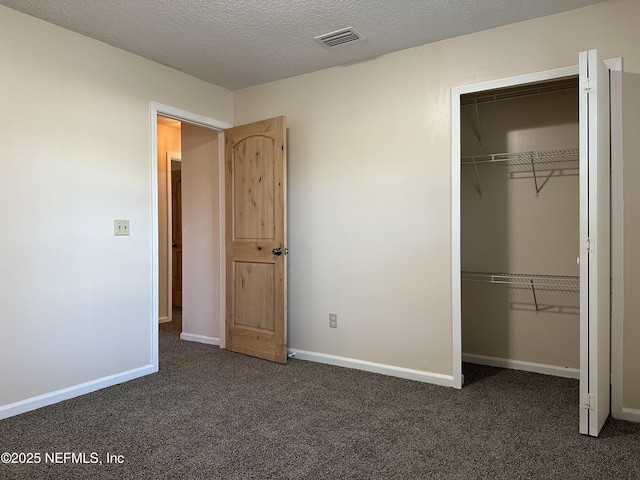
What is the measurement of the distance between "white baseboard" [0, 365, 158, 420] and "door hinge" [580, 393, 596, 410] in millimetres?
2949

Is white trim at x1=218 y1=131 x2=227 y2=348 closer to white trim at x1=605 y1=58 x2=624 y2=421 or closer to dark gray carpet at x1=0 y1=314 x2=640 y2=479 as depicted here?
dark gray carpet at x1=0 y1=314 x2=640 y2=479

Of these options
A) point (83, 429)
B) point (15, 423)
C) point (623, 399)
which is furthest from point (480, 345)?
point (15, 423)

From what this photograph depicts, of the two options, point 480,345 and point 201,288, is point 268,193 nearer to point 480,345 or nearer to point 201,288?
point 201,288

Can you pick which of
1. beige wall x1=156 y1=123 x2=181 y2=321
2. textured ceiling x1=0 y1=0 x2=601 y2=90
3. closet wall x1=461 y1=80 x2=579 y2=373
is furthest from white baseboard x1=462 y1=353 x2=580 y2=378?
beige wall x1=156 y1=123 x2=181 y2=321

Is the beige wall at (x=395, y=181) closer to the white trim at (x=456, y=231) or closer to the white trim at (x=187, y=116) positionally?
the white trim at (x=456, y=231)

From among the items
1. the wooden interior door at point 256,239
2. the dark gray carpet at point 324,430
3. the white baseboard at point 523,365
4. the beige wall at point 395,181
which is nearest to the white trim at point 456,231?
the beige wall at point 395,181

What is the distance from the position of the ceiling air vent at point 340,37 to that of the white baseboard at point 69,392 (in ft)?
9.16

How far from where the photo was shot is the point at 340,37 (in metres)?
3.05

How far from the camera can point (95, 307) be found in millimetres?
3092

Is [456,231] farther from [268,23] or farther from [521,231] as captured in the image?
[268,23]

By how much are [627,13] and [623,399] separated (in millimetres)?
2260

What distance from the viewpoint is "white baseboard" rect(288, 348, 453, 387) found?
3.17m

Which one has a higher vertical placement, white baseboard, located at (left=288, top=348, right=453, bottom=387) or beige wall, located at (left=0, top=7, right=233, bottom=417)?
beige wall, located at (left=0, top=7, right=233, bottom=417)

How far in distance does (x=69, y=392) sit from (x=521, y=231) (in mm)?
3507
